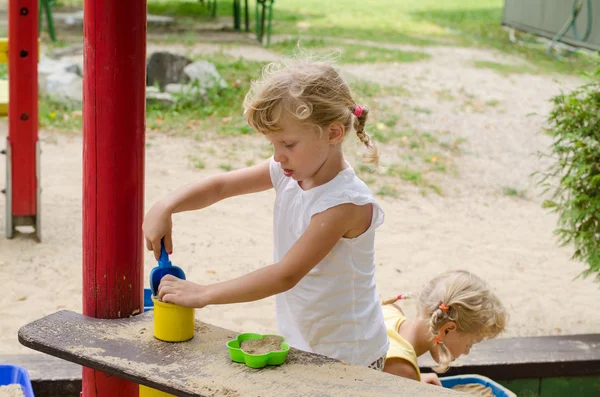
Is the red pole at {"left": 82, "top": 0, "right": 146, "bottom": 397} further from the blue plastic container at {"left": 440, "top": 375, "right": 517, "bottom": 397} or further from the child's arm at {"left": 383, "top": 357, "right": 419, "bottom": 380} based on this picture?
the blue plastic container at {"left": 440, "top": 375, "right": 517, "bottom": 397}

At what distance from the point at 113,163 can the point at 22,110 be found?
300 centimetres

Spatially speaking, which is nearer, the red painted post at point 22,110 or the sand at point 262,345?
the sand at point 262,345

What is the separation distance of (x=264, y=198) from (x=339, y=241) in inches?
150

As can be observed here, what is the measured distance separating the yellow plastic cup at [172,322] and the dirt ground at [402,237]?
1657 millimetres

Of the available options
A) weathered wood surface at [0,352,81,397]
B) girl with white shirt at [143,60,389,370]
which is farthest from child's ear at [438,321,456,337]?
weathered wood surface at [0,352,81,397]

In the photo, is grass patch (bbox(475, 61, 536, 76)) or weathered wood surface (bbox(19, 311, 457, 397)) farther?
grass patch (bbox(475, 61, 536, 76))

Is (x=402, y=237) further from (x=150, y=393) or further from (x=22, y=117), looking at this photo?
(x=150, y=393)

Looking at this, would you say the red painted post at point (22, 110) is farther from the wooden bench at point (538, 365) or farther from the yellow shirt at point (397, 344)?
the wooden bench at point (538, 365)

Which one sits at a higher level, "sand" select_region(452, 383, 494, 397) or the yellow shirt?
the yellow shirt

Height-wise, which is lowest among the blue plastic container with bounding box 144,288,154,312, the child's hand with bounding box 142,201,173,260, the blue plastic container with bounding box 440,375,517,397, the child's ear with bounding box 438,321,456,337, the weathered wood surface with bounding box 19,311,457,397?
the blue plastic container with bounding box 440,375,517,397

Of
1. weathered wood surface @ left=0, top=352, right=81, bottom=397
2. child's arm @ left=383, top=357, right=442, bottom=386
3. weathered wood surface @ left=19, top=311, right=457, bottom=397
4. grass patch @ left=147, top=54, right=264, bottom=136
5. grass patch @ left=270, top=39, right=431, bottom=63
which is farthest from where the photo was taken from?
grass patch @ left=270, top=39, right=431, bottom=63

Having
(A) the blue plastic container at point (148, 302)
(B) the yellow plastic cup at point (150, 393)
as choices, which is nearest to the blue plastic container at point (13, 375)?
(A) the blue plastic container at point (148, 302)

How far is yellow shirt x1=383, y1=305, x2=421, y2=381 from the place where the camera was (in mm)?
2828

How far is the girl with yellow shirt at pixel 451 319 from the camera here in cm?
296
